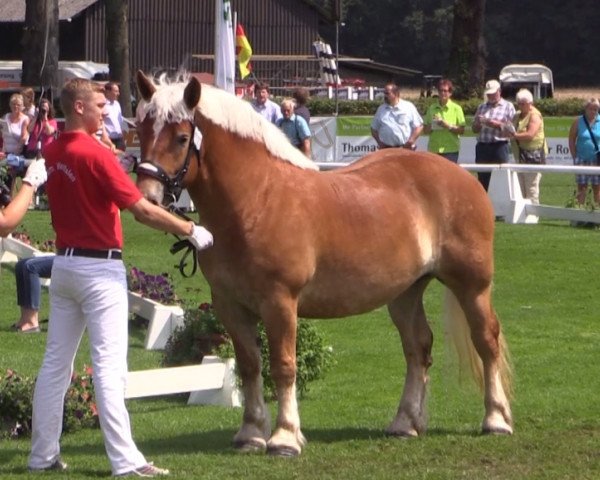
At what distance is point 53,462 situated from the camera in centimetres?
700

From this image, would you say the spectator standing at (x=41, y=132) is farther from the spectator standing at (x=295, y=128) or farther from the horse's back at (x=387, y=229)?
the horse's back at (x=387, y=229)

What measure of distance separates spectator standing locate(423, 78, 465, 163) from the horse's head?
1271 cm

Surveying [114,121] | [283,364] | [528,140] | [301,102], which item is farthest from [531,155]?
[283,364]

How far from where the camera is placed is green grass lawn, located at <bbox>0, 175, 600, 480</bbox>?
7.13 m

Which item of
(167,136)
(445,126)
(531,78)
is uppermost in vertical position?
(167,136)

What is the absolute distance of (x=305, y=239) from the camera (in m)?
7.33

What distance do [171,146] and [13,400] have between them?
2.12 metres

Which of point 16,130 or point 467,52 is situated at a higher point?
point 467,52

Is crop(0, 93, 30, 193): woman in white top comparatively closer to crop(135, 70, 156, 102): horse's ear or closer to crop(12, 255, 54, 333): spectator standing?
crop(12, 255, 54, 333): spectator standing

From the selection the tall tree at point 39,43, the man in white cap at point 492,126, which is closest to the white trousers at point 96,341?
the man in white cap at point 492,126

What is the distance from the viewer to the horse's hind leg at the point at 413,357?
317 inches

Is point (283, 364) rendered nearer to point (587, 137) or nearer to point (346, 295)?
point (346, 295)

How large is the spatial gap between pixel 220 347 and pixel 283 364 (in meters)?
1.98

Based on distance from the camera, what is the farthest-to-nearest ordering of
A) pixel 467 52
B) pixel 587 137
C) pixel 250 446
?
pixel 467 52
pixel 587 137
pixel 250 446
